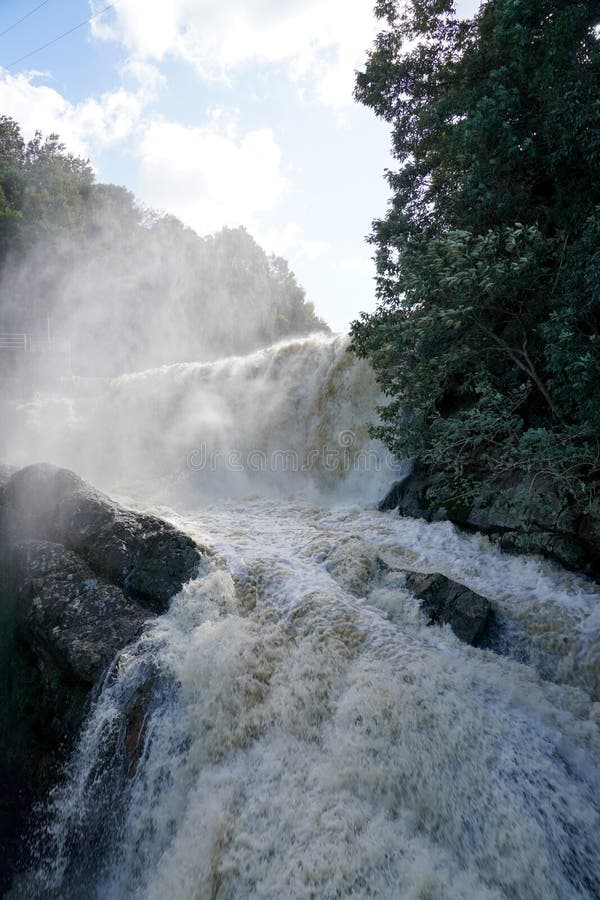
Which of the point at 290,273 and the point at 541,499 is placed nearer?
the point at 541,499

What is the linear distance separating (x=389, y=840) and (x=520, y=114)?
7.96 m

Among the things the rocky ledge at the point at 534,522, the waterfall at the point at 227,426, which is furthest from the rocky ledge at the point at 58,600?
the waterfall at the point at 227,426

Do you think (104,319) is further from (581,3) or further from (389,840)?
(389,840)

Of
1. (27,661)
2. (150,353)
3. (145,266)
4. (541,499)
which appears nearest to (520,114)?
(541,499)

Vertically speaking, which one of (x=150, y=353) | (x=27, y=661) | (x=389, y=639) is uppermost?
(x=150, y=353)

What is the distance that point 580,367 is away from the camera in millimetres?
5445

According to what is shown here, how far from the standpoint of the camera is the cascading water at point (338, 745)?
3.07 m

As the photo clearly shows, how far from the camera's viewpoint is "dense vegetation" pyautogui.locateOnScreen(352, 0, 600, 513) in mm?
5594

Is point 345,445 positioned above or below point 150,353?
below

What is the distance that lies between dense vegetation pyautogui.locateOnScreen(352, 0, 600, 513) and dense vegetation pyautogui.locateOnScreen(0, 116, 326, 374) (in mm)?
22776

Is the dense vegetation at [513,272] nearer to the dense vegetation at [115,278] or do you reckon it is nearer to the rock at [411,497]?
the rock at [411,497]

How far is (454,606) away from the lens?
5.42 metres


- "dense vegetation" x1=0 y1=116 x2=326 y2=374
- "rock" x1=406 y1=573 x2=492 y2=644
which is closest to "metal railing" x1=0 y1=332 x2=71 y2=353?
"dense vegetation" x1=0 y1=116 x2=326 y2=374

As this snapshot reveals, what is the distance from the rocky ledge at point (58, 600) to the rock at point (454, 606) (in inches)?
109
